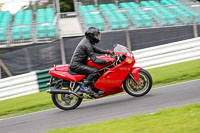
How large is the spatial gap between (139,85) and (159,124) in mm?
2541

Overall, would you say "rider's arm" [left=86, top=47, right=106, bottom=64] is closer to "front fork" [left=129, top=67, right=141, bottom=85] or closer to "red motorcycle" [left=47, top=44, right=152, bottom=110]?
"red motorcycle" [left=47, top=44, right=152, bottom=110]

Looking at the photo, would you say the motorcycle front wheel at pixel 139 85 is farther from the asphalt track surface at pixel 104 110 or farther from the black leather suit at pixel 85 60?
the black leather suit at pixel 85 60

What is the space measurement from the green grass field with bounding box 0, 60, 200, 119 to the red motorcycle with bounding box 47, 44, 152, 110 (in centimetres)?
106

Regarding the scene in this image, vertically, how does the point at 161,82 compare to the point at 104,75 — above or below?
below

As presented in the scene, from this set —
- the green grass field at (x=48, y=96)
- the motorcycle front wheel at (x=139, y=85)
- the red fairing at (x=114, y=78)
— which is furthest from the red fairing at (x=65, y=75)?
the green grass field at (x=48, y=96)

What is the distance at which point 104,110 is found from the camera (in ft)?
19.8

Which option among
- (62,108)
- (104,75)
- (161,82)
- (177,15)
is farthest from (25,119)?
(177,15)

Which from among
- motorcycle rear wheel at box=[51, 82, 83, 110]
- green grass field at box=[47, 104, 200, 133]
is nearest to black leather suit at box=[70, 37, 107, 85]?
motorcycle rear wheel at box=[51, 82, 83, 110]

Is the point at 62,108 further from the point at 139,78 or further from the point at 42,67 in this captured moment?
the point at 42,67

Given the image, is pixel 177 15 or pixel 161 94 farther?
pixel 177 15

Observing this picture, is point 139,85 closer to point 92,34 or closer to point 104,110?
point 104,110

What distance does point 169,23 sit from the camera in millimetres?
13156

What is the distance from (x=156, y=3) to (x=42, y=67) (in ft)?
38.7

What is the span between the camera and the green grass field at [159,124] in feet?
12.6
